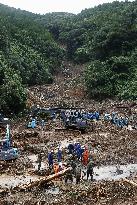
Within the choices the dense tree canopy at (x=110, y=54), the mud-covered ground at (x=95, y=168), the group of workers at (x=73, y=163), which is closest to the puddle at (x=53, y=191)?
the mud-covered ground at (x=95, y=168)

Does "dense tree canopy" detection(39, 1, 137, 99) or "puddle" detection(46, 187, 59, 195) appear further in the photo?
"dense tree canopy" detection(39, 1, 137, 99)

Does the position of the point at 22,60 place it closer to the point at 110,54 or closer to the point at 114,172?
the point at 110,54

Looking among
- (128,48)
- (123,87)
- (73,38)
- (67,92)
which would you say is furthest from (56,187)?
(73,38)

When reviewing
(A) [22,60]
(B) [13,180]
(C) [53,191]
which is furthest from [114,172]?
(A) [22,60]

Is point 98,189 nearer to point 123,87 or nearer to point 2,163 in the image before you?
point 2,163

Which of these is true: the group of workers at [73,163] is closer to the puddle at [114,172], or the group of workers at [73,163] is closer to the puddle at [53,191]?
the puddle at [114,172]

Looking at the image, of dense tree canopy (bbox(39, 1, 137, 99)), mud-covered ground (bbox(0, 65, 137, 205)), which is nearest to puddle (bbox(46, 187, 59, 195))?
mud-covered ground (bbox(0, 65, 137, 205))

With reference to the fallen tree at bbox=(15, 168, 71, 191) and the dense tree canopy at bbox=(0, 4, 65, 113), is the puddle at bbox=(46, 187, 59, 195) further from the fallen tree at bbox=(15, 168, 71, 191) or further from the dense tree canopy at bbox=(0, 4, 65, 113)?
the dense tree canopy at bbox=(0, 4, 65, 113)
